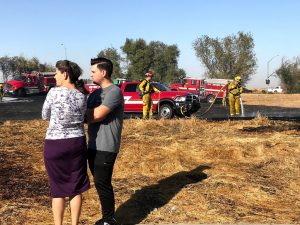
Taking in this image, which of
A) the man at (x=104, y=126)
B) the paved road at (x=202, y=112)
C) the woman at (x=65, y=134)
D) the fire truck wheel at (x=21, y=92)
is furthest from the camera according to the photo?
the fire truck wheel at (x=21, y=92)

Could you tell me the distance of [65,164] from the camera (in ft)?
12.6

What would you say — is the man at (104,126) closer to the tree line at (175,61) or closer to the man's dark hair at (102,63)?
the man's dark hair at (102,63)

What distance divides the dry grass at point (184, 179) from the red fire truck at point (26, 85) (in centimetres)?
3171

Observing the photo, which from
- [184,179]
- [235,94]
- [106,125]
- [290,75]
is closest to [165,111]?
[235,94]

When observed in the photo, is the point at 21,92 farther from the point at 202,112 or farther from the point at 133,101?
the point at 133,101

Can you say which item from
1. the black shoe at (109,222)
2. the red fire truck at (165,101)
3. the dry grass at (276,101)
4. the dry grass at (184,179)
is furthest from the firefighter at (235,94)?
the dry grass at (276,101)

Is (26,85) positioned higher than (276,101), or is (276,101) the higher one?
(26,85)

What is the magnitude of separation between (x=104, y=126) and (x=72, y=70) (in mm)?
642

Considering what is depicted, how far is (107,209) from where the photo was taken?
429cm

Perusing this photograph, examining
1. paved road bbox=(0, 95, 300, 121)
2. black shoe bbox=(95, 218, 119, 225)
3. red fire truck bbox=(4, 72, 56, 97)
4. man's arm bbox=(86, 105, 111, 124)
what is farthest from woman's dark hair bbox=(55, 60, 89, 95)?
red fire truck bbox=(4, 72, 56, 97)

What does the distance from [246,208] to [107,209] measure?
1.81m

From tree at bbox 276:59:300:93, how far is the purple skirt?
65.1m

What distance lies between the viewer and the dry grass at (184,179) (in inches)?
191

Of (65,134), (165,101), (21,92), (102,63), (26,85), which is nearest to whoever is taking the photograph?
(65,134)
